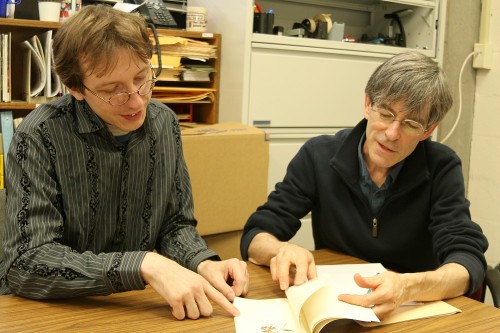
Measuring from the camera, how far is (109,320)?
101 cm

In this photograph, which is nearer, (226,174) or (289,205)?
(289,205)

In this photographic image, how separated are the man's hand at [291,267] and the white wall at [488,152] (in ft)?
6.93

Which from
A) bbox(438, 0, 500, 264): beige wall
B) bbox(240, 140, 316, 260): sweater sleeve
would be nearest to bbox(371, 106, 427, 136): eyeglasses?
bbox(240, 140, 316, 260): sweater sleeve

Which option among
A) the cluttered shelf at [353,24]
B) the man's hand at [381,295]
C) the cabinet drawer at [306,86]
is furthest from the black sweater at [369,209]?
the cluttered shelf at [353,24]

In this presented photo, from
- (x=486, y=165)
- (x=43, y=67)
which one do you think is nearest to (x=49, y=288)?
(x=43, y=67)

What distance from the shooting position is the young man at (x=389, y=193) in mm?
1413

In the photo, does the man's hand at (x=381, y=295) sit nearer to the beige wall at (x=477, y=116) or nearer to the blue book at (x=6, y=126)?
the blue book at (x=6, y=126)

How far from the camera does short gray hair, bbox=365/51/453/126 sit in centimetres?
141

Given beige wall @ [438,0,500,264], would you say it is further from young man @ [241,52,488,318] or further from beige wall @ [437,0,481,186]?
young man @ [241,52,488,318]

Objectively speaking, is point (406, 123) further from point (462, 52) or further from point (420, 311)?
point (462, 52)

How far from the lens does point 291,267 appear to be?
49.8 inches

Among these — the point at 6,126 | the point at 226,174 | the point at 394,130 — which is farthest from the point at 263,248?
the point at 6,126

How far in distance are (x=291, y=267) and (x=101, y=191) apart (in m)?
0.45

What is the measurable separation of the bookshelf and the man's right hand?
47.7 inches
